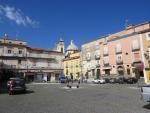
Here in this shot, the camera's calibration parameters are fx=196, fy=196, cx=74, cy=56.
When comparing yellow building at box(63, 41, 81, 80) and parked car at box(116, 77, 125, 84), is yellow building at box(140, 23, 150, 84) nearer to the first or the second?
parked car at box(116, 77, 125, 84)

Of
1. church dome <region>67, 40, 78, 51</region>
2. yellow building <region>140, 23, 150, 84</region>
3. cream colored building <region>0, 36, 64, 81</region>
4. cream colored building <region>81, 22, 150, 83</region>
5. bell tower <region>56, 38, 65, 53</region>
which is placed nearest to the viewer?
yellow building <region>140, 23, 150, 84</region>

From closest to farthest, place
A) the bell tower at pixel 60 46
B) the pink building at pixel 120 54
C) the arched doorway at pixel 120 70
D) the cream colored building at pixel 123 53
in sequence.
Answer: the cream colored building at pixel 123 53 → the pink building at pixel 120 54 → the arched doorway at pixel 120 70 → the bell tower at pixel 60 46

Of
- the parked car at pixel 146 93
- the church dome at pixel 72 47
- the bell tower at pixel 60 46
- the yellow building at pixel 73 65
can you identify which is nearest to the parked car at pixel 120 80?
the yellow building at pixel 73 65

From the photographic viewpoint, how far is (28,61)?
6412 centimetres

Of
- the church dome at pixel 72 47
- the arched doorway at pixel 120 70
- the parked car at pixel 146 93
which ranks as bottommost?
the parked car at pixel 146 93

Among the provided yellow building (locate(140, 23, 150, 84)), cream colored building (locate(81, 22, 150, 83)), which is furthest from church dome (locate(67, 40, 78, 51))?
yellow building (locate(140, 23, 150, 84))

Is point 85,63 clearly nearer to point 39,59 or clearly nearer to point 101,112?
point 39,59

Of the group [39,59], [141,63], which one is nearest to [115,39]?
[141,63]

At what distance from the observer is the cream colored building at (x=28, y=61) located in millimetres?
59750

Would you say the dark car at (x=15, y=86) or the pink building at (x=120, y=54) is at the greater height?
the pink building at (x=120, y=54)

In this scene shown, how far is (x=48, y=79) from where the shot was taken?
67938 mm

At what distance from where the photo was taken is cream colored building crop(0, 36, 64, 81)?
5975 cm

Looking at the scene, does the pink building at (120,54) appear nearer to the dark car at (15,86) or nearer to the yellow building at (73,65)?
the yellow building at (73,65)

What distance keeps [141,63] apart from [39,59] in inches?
1395
